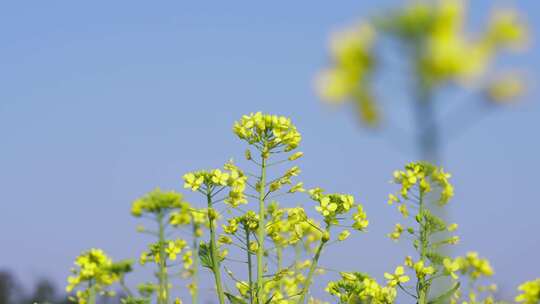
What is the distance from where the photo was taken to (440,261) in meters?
4.23

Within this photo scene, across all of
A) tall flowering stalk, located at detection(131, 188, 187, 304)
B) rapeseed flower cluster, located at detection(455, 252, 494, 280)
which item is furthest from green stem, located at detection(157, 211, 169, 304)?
rapeseed flower cluster, located at detection(455, 252, 494, 280)

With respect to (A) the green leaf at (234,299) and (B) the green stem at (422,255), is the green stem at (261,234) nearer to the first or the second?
(A) the green leaf at (234,299)

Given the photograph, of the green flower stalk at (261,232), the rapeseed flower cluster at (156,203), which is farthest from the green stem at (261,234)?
the rapeseed flower cluster at (156,203)

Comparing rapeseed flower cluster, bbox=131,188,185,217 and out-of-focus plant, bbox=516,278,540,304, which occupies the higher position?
rapeseed flower cluster, bbox=131,188,185,217

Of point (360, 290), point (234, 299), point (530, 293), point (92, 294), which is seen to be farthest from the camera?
point (92, 294)

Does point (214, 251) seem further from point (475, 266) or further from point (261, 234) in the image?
point (475, 266)

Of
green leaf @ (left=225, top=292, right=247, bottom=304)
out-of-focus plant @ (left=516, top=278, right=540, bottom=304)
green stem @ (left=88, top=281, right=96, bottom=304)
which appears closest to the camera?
out-of-focus plant @ (left=516, top=278, right=540, bottom=304)

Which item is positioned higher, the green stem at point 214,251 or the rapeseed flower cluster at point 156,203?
the rapeseed flower cluster at point 156,203

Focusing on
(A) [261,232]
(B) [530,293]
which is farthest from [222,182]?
(B) [530,293]

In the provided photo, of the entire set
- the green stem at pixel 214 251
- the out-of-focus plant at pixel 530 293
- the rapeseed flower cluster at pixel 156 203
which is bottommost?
the out-of-focus plant at pixel 530 293

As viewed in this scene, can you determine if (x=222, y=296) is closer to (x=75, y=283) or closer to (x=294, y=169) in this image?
(x=294, y=169)

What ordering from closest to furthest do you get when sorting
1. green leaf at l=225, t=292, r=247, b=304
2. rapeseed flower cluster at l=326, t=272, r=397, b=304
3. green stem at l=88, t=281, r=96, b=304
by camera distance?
green leaf at l=225, t=292, r=247, b=304 < rapeseed flower cluster at l=326, t=272, r=397, b=304 < green stem at l=88, t=281, r=96, b=304

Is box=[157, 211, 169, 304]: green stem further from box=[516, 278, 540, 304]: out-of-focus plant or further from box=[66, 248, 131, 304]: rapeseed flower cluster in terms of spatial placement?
box=[516, 278, 540, 304]: out-of-focus plant

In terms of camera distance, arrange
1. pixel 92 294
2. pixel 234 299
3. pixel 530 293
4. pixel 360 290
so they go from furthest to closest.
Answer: pixel 92 294 → pixel 360 290 → pixel 234 299 → pixel 530 293
